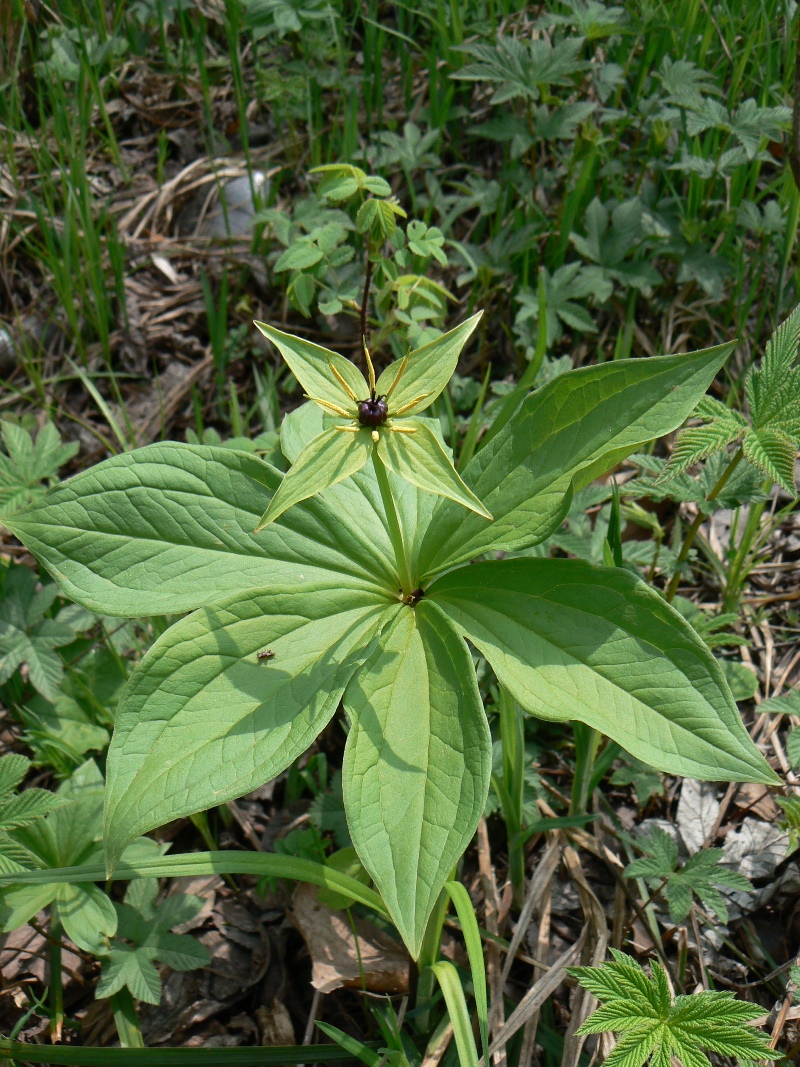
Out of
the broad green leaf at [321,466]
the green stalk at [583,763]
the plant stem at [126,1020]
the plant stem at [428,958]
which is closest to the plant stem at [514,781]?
the green stalk at [583,763]

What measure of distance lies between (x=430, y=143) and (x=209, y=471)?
230cm

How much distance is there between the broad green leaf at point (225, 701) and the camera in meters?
1.74

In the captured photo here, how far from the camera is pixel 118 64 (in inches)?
186

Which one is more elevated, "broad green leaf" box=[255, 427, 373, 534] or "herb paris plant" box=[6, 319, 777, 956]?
"broad green leaf" box=[255, 427, 373, 534]

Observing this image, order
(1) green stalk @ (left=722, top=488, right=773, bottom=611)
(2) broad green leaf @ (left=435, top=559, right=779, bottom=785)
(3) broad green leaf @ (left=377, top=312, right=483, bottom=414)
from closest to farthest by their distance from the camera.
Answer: (2) broad green leaf @ (left=435, top=559, right=779, bottom=785) < (3) broad green leaf @ (left=377, top=312, right=483, bottom=414) < (1) green stalk @ (left=722, top=488, right=773, bottom=611)

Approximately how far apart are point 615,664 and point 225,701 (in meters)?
0.84

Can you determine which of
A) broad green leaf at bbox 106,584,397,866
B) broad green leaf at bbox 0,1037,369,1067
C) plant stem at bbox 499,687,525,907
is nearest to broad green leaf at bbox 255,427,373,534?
broad green leaf at bbox 106,584,397,866

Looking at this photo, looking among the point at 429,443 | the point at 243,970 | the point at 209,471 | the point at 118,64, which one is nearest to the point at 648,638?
the point at 429,443

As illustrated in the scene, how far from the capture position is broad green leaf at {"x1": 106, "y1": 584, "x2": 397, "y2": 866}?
1.74 metres

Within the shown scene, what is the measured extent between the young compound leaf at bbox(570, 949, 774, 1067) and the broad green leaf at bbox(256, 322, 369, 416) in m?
1.32

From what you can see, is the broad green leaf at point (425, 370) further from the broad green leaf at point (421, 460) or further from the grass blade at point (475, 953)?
the grass blade at point (475, 953)

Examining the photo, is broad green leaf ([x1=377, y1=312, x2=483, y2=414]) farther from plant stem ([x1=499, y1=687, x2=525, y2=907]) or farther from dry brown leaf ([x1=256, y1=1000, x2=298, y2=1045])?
dry brown leaf ([x1=256, y1=1000, x2=298, y2=1045])

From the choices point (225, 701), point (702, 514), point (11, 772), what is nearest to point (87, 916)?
point (11, 772)

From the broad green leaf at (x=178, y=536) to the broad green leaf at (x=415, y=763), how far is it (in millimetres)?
275
